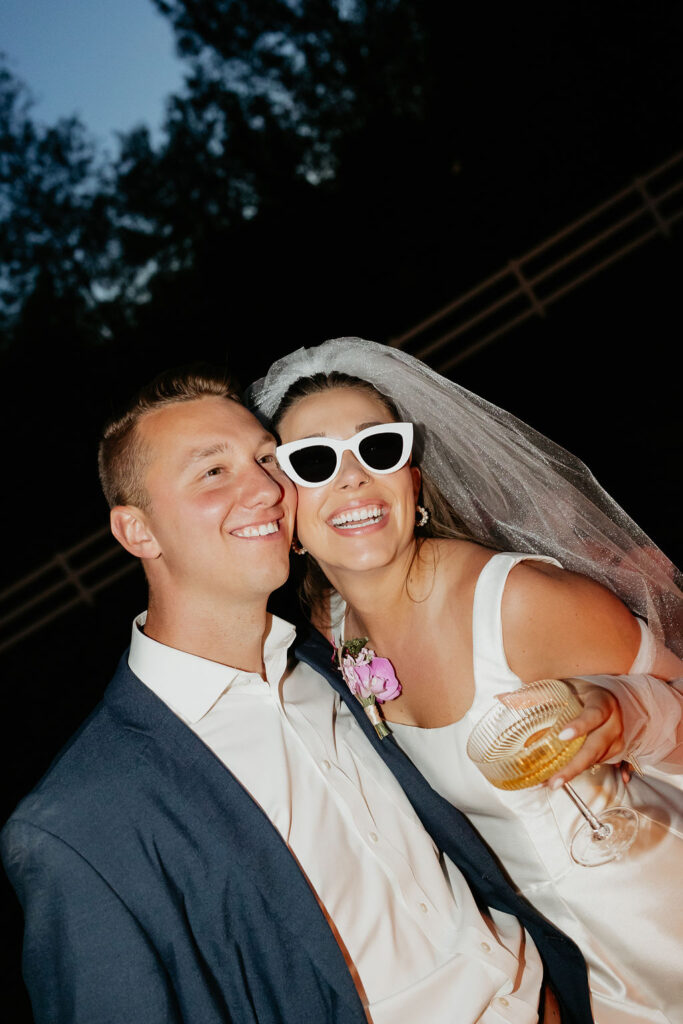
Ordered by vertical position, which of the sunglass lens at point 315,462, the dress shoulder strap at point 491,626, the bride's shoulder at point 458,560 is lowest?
the dress shoulder strap at point 491,626

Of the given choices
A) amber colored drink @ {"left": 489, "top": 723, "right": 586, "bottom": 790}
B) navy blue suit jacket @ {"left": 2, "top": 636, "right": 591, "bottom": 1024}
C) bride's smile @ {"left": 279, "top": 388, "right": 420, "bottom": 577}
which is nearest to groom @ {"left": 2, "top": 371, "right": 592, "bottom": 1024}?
navy blue suit jacket @ {"left": 2, "top": 636, "right": 591, "bottom": 1024}

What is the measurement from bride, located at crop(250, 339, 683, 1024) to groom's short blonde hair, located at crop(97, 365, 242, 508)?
0.35 metres

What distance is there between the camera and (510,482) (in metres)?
2.75

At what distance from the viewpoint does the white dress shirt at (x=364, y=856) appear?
203 centimetres

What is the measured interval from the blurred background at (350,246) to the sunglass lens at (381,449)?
266 cm

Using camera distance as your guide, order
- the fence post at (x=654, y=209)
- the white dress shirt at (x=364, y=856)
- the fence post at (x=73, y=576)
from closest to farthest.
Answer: the white dress shirt at (x=364, y=856) → the fence post at (x=73, y=576) → the fence post at (x=654, y=209)

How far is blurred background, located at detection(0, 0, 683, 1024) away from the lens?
7297mm

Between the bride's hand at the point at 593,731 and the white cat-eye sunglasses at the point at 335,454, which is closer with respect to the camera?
the bride's hand at the point at 593,731

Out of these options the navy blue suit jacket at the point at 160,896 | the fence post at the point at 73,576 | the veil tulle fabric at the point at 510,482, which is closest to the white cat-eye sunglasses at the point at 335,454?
the veil tulle fabric at the point at 510,482

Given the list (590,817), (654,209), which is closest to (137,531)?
(590,817)

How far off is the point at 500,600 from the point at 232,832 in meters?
1.15

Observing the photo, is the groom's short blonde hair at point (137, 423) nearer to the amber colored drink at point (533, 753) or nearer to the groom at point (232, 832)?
the groom at point (232, 832)

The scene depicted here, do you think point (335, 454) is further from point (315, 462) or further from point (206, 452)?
point (206, 452)

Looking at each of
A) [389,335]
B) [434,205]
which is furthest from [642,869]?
[434,205]
